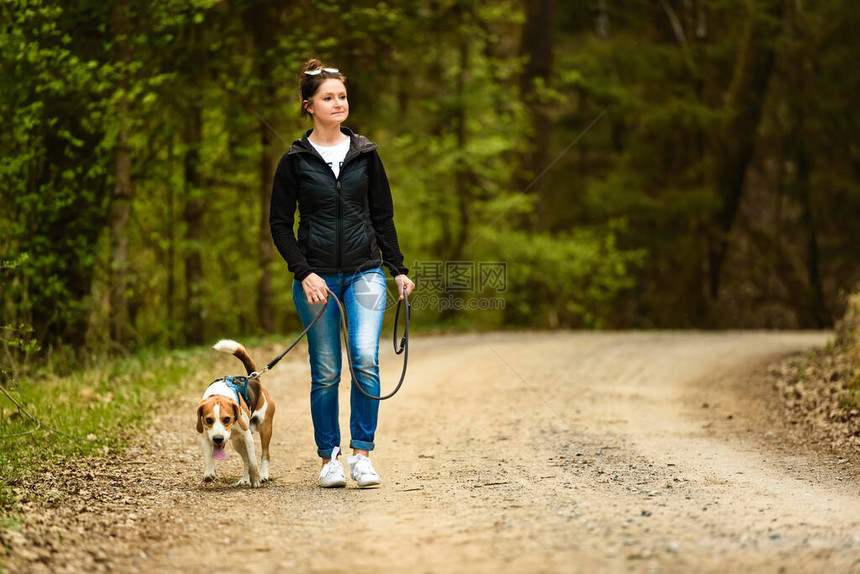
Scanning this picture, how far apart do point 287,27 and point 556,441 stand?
1130 cm

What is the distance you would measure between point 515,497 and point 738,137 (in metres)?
22.8

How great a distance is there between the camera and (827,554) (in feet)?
12.7

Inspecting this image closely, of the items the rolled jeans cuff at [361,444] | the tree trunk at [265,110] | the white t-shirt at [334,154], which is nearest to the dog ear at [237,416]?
the rolled jeans cuff at [361,444]

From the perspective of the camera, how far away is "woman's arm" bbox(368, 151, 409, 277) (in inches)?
224

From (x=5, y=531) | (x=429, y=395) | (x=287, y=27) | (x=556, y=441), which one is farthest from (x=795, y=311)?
(x=5, y=531)

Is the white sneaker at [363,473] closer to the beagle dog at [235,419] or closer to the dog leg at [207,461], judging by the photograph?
the beagle dog at [235,419]

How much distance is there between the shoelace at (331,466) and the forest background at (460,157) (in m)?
5.49

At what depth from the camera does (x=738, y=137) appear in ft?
84.7

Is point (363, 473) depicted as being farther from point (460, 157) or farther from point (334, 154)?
point (460, 157)

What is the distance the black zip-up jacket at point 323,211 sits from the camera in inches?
216

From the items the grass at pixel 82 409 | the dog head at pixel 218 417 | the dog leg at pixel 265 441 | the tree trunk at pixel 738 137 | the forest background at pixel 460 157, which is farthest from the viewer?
the tree trunk at pixel 738 137

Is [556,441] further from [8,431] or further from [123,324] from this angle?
[123,324]

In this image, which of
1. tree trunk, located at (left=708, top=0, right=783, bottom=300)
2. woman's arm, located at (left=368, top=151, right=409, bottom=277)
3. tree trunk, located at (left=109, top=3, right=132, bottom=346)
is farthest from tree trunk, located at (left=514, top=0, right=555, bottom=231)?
woman's arm, located at (left=368, top=151, right=409, bottom=277)

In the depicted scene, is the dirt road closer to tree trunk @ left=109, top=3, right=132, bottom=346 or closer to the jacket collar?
the jacket collar
